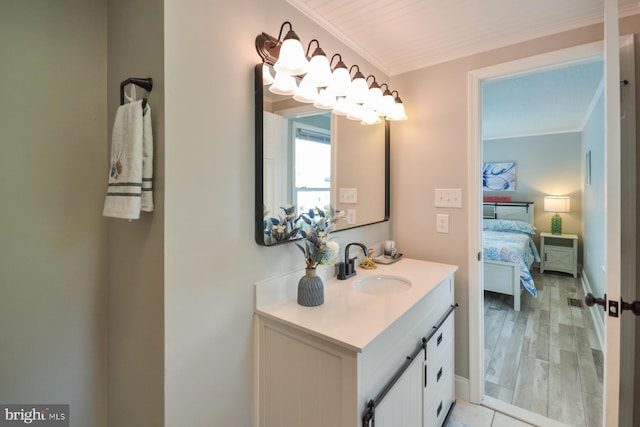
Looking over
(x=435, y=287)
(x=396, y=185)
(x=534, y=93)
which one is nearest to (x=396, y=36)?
(x=396, y=185)

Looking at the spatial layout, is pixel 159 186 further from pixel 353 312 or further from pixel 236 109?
pixel 353 312

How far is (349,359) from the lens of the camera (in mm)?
962

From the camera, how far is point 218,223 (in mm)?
1103

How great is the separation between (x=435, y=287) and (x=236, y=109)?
1280 millimetres

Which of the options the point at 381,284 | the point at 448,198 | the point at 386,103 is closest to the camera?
the point at 381,284

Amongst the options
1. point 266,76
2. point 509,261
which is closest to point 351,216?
point 266,76

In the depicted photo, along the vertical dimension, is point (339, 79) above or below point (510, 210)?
above

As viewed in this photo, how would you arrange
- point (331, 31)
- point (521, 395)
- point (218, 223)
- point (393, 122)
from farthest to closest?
point (393, 122), point (521, 395), point (331, 31), point (218, 223)

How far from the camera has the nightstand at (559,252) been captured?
4633mm

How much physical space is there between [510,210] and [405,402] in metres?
5.18

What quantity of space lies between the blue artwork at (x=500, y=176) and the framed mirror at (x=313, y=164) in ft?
14.4

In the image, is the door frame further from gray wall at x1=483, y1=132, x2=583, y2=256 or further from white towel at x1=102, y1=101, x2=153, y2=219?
gray wall at x1=483, y1=132, x2=583, y2=256

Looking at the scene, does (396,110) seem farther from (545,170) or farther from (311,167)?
(545,170)

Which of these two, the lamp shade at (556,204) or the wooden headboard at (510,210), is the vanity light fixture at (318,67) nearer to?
the wooden headboard at (510,210)
